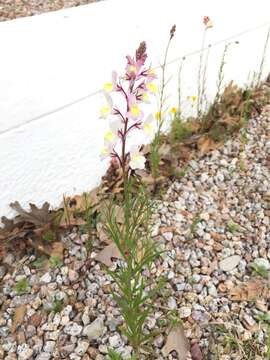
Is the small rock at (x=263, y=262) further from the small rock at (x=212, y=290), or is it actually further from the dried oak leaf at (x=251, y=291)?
the small rock at (x=212, y=290)

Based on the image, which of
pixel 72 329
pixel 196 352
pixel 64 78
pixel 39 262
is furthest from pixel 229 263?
pixel 64 78

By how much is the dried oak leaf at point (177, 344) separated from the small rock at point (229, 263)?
497mm

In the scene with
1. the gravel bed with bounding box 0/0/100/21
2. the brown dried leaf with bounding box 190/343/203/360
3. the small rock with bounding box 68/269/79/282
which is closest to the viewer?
the brown dried leaf with bounding box 190/343/203/360

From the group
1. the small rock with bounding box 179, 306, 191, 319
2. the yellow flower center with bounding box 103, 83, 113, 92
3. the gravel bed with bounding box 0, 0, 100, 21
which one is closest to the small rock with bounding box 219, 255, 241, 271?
the small rock with bounding box 179, 306, 191, 319

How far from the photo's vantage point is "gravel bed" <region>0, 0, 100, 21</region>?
10.1ft

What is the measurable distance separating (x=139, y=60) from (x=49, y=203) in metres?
1.44

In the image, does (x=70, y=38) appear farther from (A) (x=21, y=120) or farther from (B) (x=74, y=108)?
(A) (x=21, y=120)

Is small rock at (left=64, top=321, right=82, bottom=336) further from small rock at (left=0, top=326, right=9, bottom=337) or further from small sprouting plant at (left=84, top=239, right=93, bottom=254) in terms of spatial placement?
small sprouting plant at (left=84, top=239, right=93, bottom=254)

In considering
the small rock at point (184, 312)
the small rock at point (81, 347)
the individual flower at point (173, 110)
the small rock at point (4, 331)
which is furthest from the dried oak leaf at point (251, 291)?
the individual flower at point (173, 110)

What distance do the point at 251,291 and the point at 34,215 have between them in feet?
4.00

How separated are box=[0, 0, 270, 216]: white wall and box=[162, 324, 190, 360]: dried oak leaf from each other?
3.65 feet

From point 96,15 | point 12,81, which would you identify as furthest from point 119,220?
→ point 96,15

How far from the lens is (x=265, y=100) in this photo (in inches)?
155

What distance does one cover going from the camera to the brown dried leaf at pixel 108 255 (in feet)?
7.84
